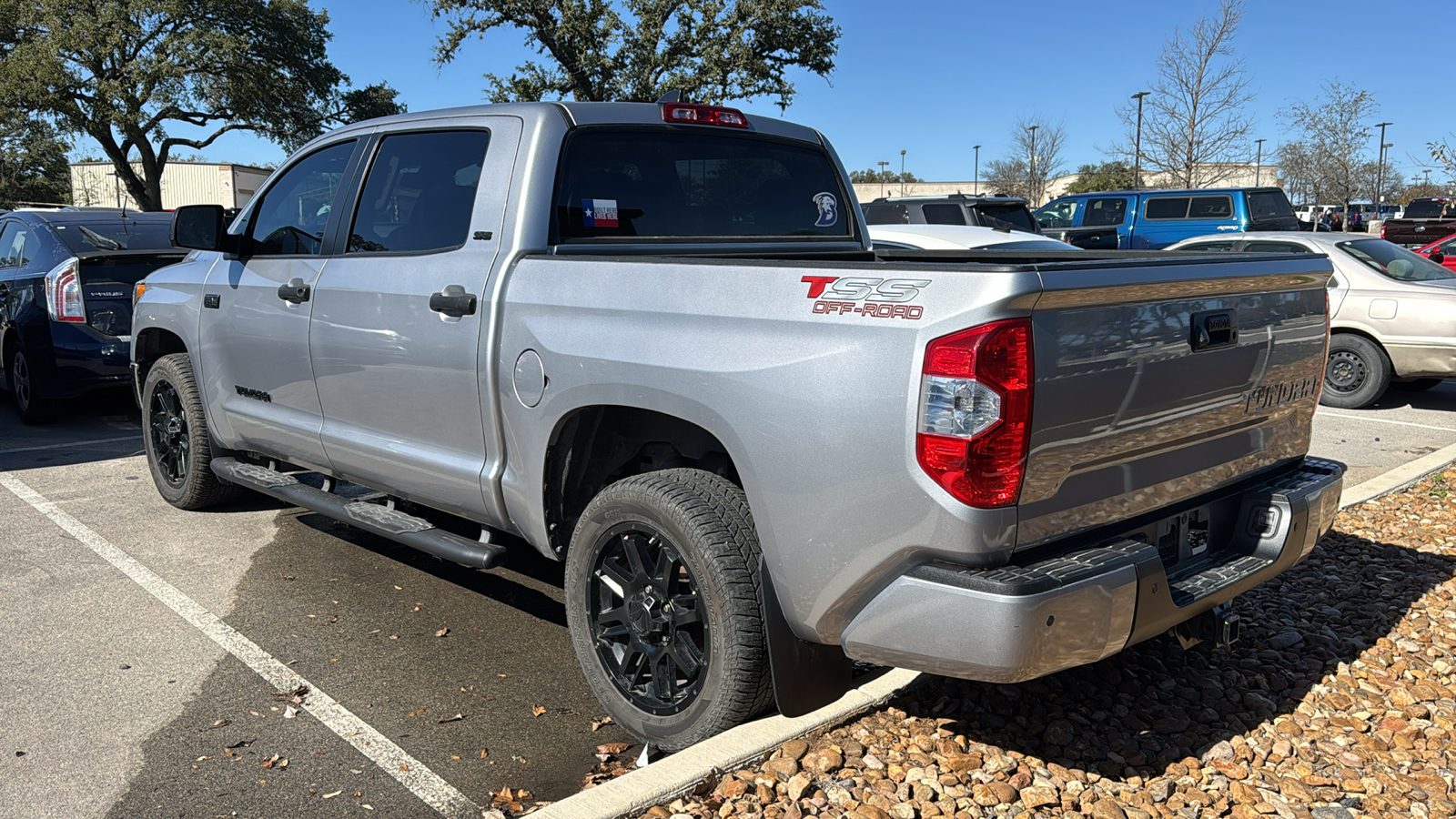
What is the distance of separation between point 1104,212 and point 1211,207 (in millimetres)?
1753

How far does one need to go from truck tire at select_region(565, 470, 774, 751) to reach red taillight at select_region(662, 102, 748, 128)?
1.61 meters

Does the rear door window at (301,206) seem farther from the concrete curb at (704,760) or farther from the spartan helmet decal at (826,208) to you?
the concrete curb at (704,760)

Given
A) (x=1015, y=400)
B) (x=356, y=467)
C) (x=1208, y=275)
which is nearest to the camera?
(x=1015, y=400)

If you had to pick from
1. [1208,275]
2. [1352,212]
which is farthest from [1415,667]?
[1352,212]

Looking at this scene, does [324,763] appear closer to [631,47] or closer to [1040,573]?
[1040,573]

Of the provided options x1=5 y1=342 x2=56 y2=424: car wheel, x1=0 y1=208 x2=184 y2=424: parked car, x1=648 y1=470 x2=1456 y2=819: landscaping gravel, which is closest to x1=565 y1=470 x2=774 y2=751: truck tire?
x1=648 y1=470 x2=1456 y2=819: landscaping gravel

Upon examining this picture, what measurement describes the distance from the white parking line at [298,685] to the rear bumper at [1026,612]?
1289mm

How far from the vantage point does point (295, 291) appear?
4.60 m

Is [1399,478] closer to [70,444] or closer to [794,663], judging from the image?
[794,663]

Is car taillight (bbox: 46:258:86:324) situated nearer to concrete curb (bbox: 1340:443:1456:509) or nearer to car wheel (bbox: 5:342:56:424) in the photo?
car wheel (bbox: 5:342:56:424)

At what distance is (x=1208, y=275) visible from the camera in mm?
2953

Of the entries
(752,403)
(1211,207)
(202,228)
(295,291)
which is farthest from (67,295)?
(1211,207)

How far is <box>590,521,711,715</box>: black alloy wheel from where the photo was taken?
10.5ft

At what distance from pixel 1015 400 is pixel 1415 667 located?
2.55m
